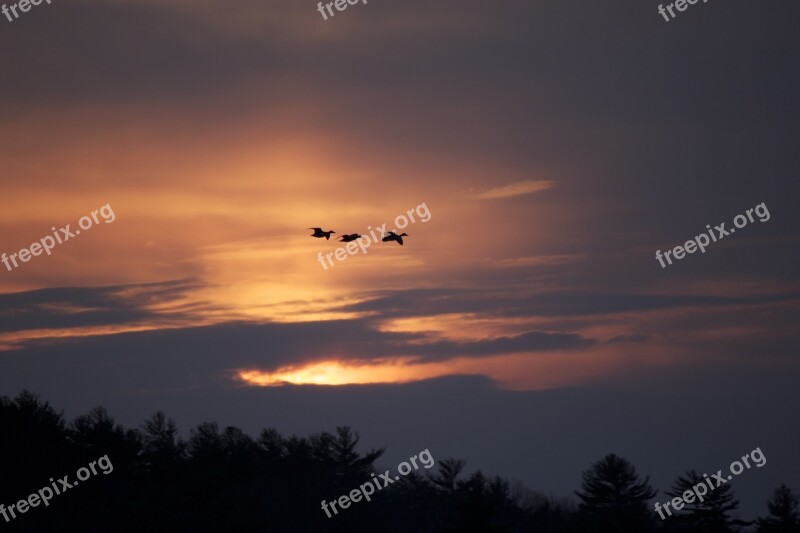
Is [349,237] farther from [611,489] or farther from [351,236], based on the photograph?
[611,489]

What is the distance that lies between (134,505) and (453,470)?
1783 inches

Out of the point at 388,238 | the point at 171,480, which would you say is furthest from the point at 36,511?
the point at 388,238

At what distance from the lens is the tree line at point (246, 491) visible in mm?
59656

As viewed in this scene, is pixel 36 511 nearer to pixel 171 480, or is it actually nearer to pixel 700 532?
pixel 171 480

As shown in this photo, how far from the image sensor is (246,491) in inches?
2687

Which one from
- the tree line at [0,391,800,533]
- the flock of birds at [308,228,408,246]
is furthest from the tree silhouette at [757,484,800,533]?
the flock of birds at [308,228,408,246]

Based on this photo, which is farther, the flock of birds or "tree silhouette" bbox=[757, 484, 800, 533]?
"tree silhouette" bbox=[757, 484, 800, 533]

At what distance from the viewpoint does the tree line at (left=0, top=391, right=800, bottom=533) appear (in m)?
59.7

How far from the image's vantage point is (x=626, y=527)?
69.6 m

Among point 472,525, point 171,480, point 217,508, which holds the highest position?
point 171,480

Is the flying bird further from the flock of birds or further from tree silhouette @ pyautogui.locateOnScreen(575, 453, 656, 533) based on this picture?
tree silhouette @ pyautogui.locateOnScreen(575, 453, 656, 533)

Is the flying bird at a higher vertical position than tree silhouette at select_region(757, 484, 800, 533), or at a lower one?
higher

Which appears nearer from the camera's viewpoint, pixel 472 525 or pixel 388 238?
pixel 388 238

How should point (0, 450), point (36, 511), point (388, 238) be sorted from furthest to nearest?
point (0, 450)
point (36, 511)
point (388, 238)
